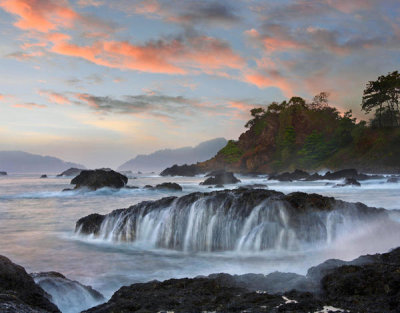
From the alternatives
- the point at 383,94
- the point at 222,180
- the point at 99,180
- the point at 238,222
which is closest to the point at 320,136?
→ the point at 383,94

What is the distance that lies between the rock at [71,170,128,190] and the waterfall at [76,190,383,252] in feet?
74.8

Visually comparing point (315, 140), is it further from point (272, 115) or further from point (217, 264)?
point (217, 264)

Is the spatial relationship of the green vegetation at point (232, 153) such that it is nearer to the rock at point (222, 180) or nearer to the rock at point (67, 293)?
the rock at point (222, 180)

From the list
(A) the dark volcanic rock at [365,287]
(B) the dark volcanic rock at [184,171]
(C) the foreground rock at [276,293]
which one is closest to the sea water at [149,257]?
(C) the foreground rock at [276,293]

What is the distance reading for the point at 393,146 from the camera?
238 feet

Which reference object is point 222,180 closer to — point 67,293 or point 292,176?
point 292,176

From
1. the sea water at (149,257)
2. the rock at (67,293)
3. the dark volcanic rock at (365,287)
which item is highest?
the dark volcanic rock at (365,287)

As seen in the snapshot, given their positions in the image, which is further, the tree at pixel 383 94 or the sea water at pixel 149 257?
the tree at pixel 383 94

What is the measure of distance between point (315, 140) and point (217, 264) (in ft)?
287

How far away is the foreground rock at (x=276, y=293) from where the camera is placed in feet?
12.9

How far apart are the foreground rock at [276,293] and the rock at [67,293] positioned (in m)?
0.79

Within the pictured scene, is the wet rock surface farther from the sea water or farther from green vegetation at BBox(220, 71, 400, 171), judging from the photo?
the sea water

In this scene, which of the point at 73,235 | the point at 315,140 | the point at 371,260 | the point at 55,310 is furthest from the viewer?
the point at 315,140

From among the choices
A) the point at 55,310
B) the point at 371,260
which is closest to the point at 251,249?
the point at 371,260
